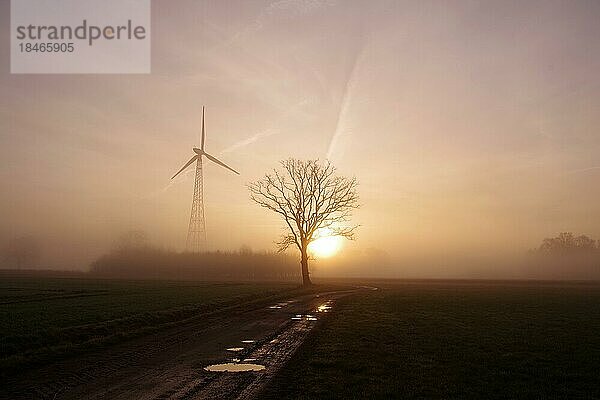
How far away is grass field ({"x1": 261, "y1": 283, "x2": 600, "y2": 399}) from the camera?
11844 mm

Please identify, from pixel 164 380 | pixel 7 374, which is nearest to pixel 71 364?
pixel 7 374

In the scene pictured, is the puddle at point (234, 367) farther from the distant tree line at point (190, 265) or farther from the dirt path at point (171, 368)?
the distant tree line at point (190, 265)

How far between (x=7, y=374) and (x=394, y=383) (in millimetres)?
11963

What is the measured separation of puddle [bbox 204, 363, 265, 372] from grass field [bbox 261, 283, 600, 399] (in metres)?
1.06

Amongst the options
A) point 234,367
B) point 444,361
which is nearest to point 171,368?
point 234,367

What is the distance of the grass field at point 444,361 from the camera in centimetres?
1184

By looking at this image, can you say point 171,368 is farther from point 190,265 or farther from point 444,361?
point 190,265

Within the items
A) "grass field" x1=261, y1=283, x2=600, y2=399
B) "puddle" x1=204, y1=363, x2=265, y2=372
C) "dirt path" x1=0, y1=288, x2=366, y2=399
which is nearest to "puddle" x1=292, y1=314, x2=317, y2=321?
"grass field" x1=261, y1=283, x2=600, y2=399

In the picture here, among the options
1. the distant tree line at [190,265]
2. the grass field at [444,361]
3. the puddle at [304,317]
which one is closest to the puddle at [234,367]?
the grass field at [444,361]

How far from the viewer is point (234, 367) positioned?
47.3 feet

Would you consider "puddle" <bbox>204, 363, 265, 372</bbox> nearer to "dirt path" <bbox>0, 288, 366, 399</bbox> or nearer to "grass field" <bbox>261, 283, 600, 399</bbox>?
"dirt path" <bbox>0, 288, 366, 399</bbox>

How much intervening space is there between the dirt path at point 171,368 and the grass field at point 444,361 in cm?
102

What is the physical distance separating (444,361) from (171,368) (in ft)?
30.9

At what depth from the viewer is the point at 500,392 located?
38.8ft
